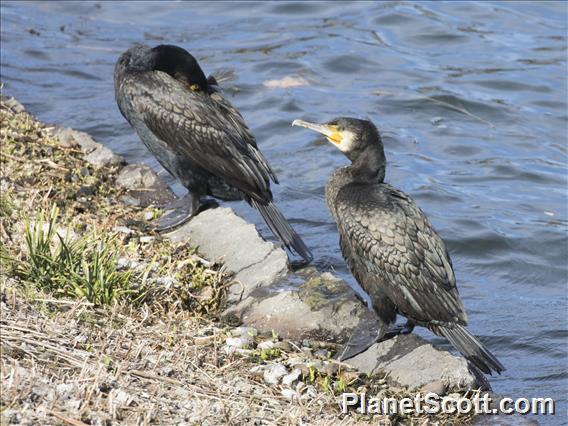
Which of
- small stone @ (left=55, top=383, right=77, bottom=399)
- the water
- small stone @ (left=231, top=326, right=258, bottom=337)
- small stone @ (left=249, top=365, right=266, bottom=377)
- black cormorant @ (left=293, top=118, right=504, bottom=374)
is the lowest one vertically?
the water

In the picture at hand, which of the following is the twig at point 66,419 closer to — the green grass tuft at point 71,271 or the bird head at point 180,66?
the green grass tuft at point 71,271

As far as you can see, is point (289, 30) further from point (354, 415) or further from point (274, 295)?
point (354, 415)

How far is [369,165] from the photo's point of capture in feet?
19.1

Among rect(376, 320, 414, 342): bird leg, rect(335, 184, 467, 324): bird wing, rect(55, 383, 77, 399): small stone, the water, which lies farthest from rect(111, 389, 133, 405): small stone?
the water

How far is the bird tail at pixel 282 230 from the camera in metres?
6.32

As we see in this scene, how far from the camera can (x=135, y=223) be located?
666 cm

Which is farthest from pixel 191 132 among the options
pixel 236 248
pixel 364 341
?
pixel 364 341

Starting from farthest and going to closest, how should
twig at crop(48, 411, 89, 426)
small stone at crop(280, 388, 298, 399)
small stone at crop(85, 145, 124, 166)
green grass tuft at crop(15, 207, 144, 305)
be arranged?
small stone at crop(85, 145, 124, 166)
green grass tuft at crop(15, 207, 144, 305)
small stone at crop(280, 388, 298, 399)
twig at crop(48, 411, 89, 426)

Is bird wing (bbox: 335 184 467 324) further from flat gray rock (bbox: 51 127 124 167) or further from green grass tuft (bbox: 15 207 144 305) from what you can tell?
flat gray rock (bbox: 51 127 124 167)

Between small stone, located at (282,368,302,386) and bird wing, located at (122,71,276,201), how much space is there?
6.20ft

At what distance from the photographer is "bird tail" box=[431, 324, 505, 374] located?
495 centimetres

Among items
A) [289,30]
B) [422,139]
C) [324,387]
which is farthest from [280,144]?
[324,387]

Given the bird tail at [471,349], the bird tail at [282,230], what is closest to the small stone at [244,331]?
the bird tail at [471,349]

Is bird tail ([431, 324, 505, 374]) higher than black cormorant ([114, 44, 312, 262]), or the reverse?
black cormorant ([114, 44, 312, 262])
